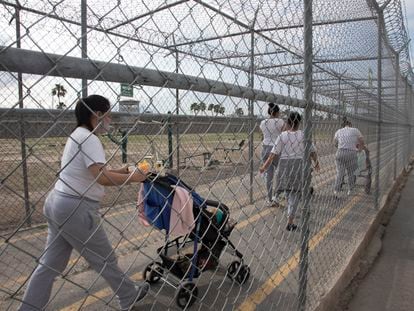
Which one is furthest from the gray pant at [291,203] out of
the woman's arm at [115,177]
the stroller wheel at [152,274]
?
the woman's arm at [115,177]

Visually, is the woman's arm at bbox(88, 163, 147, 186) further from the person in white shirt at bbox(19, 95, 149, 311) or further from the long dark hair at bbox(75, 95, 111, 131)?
the long dark hair at bbox(75, 95, 111, 131)

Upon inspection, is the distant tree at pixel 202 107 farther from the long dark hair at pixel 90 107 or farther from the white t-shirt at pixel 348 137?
the white t-shirt at pixel 348 137

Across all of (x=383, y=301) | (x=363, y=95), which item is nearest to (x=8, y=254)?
(x=383, y=301)

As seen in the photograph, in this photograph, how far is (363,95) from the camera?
6953 millimetres

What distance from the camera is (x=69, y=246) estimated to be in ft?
10.3

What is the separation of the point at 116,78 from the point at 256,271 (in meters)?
3.70

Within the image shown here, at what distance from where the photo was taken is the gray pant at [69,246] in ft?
9.28

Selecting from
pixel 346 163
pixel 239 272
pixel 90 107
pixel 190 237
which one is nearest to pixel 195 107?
pixel 90 107

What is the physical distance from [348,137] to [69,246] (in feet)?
22.3

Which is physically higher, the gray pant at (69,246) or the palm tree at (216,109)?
the palm tree at (216,109)

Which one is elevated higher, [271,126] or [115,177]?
[271,126]

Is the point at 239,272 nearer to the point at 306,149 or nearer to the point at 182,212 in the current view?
the point at 182,212

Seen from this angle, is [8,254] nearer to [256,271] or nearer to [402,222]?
[256,271]

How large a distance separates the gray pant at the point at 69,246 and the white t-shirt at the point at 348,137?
627 centimetres
